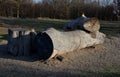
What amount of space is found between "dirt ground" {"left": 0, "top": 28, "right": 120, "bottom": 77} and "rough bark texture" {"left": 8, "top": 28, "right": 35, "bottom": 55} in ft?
0.79

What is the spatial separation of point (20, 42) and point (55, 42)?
4.23ft

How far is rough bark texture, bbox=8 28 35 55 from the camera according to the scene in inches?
407

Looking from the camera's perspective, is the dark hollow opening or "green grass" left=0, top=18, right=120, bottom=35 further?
"green grass" left=0, top=18, right=120, bottom=35

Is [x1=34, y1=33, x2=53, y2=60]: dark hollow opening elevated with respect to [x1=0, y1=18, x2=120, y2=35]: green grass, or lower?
elevated

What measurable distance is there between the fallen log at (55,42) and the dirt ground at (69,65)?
0.79ft

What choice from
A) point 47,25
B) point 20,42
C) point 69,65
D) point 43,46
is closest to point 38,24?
point 47,25

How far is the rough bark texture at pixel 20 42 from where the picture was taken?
33.9 feet

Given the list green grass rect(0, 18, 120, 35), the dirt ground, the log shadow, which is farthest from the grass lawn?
the log shadow

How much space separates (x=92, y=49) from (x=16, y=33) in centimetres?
289

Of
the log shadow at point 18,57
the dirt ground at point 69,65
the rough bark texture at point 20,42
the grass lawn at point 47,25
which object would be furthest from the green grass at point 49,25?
the rough bark texture at point 20,42

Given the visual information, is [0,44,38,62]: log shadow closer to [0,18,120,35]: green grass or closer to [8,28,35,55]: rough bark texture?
[8,28,35,55]: rough bark texture

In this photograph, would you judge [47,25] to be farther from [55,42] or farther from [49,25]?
[55,42]

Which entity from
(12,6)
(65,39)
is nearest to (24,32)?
(65,39)

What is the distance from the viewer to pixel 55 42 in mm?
9625
